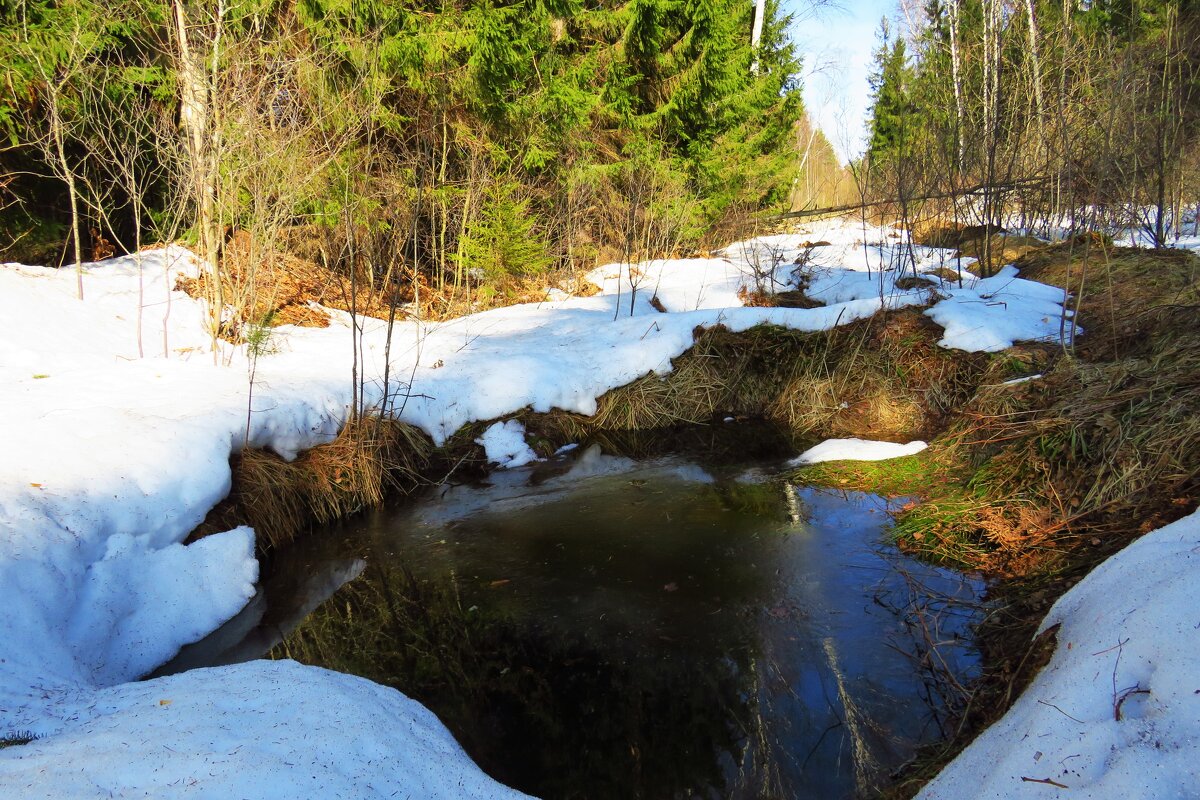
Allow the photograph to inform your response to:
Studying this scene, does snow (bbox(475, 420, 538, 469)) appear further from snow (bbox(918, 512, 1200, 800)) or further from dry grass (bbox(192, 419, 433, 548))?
snow (bbox(918, 512, 1200, 800))

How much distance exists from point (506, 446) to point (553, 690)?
12.1ft

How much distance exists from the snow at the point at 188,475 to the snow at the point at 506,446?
0.12ft

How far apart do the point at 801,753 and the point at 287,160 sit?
7443 millimetres

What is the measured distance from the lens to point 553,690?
3.18 m

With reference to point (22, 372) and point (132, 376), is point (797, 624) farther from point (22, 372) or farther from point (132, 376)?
point (22, 372)

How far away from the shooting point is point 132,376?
18.3 ft

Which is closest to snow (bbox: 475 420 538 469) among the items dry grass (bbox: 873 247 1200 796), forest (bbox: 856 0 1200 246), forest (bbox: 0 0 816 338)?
forest (bbox: 0 0 816 338)

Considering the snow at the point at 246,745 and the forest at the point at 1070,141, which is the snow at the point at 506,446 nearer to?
the snow at the point at 246,745

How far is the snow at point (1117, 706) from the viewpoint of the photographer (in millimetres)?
1515

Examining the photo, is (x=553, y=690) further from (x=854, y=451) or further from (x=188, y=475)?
(x=854, y=451)

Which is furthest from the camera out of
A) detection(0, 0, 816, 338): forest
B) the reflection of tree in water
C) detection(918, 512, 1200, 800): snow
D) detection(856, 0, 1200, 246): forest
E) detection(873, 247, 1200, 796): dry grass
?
detection(0, 0, 816, 338): forest

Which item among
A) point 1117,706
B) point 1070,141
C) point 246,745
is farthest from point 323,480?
point 1070,141

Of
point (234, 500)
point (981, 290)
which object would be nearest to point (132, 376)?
point (234, 500)

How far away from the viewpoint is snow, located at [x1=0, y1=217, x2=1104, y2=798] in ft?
6.75
